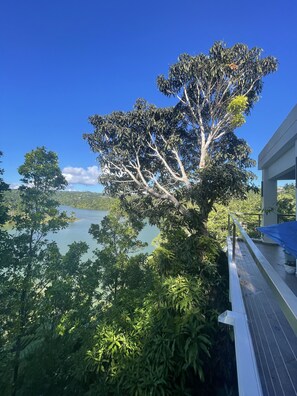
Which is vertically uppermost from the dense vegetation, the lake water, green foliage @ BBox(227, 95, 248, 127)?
green foliage @ BBox(227, 95, 248, 127)

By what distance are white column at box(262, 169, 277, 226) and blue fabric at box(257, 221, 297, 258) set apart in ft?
17.9

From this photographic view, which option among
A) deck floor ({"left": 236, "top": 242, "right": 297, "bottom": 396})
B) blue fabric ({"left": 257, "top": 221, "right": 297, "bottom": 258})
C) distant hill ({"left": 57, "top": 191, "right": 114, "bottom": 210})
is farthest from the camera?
distant hill ({"left": 57, "top": 191, "right": 114, "bottom": 210})

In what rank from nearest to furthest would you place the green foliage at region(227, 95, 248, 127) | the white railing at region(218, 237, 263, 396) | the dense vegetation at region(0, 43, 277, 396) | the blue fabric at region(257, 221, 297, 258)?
1. the white railing at region(218, 237, 263, 396)
2. the blue fabric at region(257, 221, 297, 258)
3. the dense vegetation at region(0, 43, 277, 396)
4. the green foliage at region(227, 95, 248, 127)

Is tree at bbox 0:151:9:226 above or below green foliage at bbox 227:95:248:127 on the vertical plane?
below

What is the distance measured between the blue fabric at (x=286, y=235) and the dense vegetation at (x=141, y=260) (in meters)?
1.30

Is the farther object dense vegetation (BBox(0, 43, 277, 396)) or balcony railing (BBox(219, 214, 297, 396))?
dense vegetation (BBox(0, 43, 277, 396))

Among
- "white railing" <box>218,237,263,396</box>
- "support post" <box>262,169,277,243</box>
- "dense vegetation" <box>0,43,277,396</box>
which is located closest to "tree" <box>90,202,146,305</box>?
"dense vegetation" <box>0,43,277,396</box>

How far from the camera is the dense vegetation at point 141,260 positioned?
2805 millimetres

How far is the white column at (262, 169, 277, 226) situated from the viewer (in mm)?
7355

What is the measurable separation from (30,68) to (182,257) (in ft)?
38.9

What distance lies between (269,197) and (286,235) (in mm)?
6199

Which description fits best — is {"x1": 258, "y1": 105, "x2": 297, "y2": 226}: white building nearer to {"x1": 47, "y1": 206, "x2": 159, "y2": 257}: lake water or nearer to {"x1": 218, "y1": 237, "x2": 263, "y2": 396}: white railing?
{"x1": 218, "y1": 237, "x2": 263, "y2": 396}: white railing

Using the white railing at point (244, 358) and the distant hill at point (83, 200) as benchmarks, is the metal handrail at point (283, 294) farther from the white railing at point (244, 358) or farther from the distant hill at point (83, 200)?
the distant hill at point (83, 200)

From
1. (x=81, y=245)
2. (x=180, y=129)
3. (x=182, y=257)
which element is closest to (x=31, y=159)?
(x=81, y=245)
